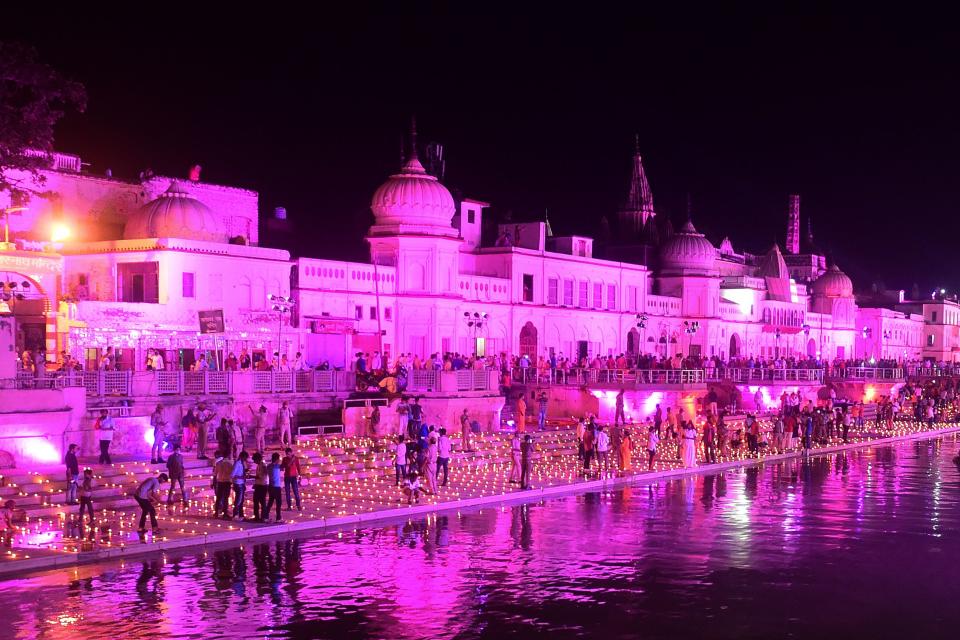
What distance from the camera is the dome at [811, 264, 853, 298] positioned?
92.9m

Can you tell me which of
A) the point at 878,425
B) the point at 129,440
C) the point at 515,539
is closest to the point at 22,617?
the point at 515,539

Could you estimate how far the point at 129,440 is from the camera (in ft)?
97.9

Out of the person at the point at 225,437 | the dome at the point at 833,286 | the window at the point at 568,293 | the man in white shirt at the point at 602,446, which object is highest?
the dome at the point at 833,286

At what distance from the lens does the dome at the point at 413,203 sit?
48469 millimetres

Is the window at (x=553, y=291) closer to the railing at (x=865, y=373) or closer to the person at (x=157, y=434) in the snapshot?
the railing at (x=865, y=373)

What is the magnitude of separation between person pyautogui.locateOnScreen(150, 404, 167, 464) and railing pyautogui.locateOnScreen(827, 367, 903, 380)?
46545 mm

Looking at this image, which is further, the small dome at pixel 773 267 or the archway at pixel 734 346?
the small dome at pixel 773 267

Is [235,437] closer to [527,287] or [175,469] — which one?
[175,469]

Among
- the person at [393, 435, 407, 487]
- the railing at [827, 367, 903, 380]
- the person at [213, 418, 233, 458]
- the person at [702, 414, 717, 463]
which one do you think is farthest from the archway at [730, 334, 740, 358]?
the person at [213, 418, 233, 458]

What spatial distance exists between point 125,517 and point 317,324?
2076 cm

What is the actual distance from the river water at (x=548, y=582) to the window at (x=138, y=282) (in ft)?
53.2

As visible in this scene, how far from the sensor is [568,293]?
59125 millimetres

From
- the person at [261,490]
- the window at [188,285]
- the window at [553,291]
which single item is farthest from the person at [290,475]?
the window at [553,291]

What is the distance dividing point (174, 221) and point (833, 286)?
64724 mm
